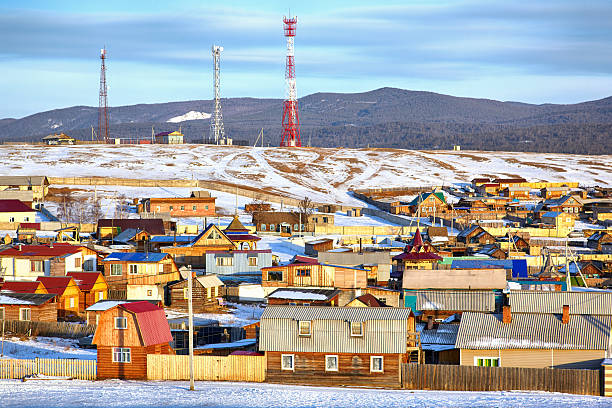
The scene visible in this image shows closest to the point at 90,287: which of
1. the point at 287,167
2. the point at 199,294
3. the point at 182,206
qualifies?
the point at 199,294

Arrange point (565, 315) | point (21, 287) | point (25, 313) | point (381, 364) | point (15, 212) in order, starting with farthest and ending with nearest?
1. point (15, 212)
2. point (21, 287)
3. point (25, 313)
4. point (565, 315)
5. point (381, 364)

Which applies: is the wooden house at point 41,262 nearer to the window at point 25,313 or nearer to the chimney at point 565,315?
the window at point 25,313

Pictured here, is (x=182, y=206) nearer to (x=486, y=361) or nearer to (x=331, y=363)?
(x=331, y=363)

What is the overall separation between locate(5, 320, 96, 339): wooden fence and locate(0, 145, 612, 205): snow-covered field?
88.4 metres

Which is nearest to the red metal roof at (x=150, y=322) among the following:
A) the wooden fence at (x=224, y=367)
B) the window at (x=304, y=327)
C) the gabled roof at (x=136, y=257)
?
the wooden fence at (x=224, y=367)

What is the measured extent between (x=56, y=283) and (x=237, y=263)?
15004 mm

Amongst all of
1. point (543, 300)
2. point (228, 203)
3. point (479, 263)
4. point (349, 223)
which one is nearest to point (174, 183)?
point (228, 203)

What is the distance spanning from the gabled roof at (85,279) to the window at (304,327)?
875 inches

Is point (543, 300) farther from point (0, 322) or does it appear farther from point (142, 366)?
point (0, 322)

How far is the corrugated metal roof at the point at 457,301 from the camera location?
48.0m

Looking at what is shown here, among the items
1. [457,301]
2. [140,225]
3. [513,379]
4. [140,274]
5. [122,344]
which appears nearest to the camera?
[513,379]

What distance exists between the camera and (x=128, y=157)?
173000 millimetres

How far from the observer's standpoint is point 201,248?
70.9 m

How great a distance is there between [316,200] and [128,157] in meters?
55.6
